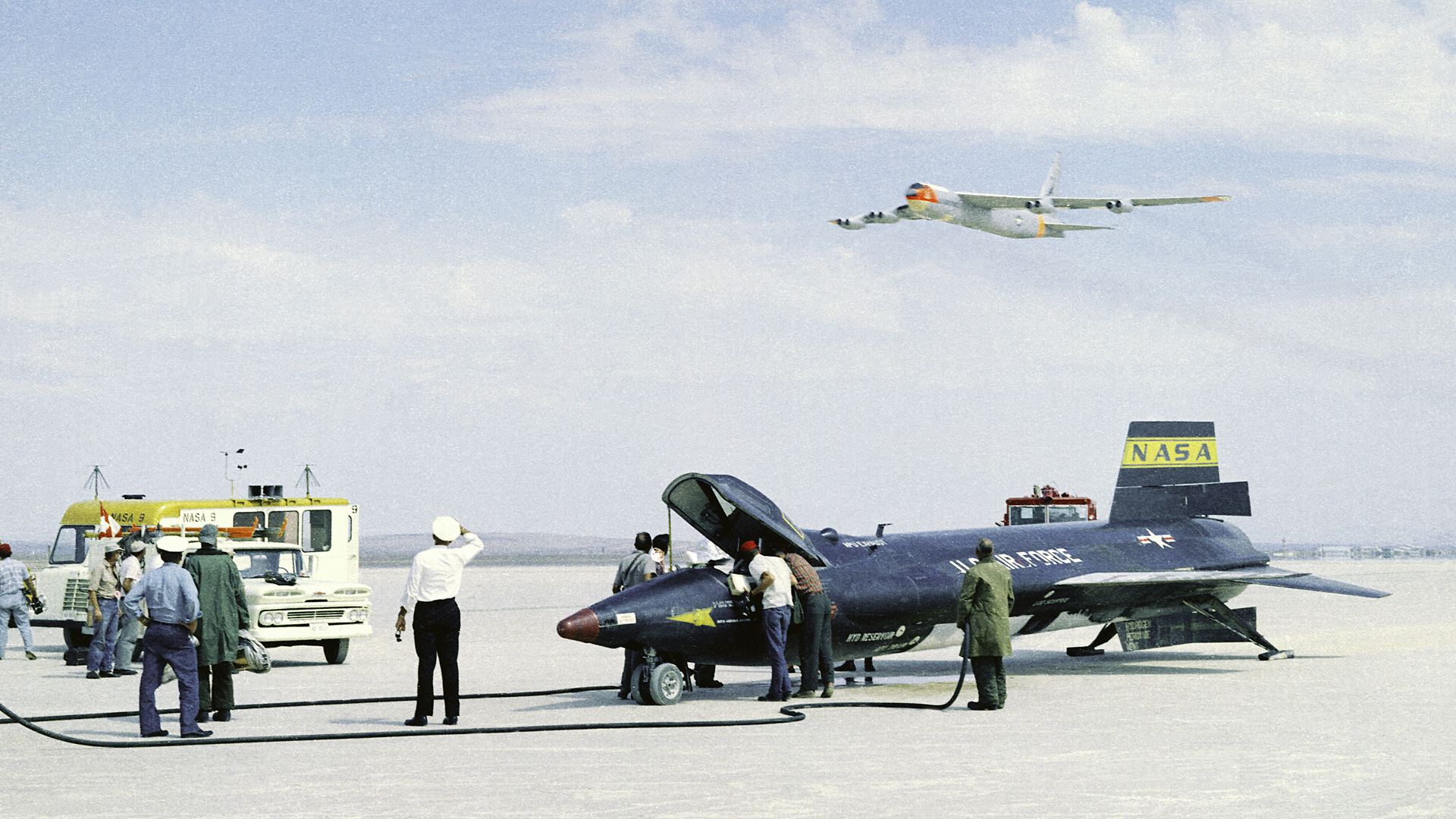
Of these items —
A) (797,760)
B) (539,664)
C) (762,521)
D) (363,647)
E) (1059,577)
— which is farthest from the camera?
(363,647)

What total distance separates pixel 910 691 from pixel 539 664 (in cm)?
649

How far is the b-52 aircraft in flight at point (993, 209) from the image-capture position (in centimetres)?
5103

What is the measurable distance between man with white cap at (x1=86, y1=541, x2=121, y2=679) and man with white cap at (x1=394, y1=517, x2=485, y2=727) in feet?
26.7

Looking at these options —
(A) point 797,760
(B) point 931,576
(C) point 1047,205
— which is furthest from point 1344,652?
(C) point 1047,205

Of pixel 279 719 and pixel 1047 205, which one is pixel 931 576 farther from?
pixel 1047 205

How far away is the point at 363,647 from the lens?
25.5 m

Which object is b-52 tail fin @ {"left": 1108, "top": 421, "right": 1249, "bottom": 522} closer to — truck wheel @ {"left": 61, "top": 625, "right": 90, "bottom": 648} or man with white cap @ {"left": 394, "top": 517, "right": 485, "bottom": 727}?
man with white cap @ {"left": 394, "top": 517, "right": 485, "bottom": 727}

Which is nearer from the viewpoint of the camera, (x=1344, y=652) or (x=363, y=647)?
(x=1344, y=652)

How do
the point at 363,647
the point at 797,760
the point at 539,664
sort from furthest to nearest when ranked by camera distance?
the point at 363,647, the point at 539,664, the point at 797,760

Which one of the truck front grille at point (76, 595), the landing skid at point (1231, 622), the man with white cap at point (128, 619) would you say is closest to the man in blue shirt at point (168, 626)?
the man with white cap at point (128, 619)

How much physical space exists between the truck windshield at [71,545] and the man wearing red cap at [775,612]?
15.5m

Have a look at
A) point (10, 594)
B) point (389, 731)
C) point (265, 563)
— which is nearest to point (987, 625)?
point (389, 731)

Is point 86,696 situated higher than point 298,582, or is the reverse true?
point 298,582

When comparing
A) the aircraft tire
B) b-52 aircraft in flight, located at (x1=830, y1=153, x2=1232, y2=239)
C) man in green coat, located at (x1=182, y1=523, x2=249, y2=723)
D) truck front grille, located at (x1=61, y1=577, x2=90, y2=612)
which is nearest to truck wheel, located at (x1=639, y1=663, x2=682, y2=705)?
the aircraft tire
